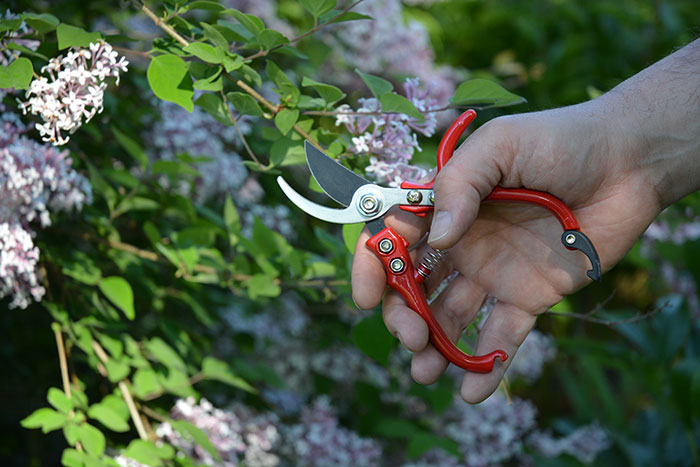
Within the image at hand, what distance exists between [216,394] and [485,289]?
1057mm

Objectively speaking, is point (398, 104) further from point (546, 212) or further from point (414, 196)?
point (546, 212)

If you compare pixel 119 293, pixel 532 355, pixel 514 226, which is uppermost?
pixel 514 226

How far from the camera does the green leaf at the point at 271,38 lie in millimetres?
949

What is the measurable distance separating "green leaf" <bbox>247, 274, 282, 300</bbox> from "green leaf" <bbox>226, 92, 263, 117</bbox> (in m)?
0.31

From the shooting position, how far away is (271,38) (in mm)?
961

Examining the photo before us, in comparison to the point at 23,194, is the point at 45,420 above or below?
below

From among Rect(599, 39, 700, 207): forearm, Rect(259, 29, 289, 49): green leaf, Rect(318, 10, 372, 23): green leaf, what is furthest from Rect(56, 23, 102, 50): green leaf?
Rect(599, 39, 700, 207): forearm

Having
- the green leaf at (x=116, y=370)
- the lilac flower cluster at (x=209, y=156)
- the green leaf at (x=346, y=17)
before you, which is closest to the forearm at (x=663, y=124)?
the green leaf at (x=346, y=17)

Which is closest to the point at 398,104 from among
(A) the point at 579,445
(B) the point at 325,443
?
(B) the point at 325,443

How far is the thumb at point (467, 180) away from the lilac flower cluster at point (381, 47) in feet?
4.34

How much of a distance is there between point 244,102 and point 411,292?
39 cm

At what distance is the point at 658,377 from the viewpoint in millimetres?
2096

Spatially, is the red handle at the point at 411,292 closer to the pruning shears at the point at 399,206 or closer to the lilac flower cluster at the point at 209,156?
the pruning shears at the point at 399,206

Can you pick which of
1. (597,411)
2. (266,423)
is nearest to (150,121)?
(266,423)
